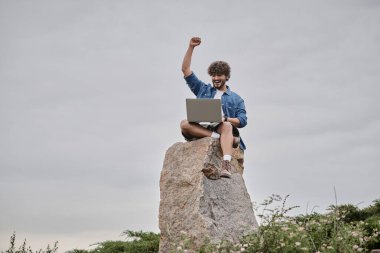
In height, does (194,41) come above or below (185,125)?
above

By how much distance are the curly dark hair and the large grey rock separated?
1.17 meters

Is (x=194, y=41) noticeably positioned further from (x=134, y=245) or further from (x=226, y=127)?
(x=134, y=245)

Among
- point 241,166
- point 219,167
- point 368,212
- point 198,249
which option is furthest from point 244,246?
point 368,212

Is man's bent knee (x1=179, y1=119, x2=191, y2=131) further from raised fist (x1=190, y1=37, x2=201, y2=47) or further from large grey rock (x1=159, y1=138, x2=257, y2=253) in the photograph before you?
raised fist (x1=190, y1=37, x2=201, y2=47)

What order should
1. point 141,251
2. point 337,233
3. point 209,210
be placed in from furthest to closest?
point 141,251 → point 209,210 → point 337,233

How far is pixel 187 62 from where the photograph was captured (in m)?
7.82

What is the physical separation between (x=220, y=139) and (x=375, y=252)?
8.85 ft

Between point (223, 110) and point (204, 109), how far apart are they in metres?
0.67

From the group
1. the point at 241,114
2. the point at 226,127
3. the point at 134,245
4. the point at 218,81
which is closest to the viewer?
the point at 226,127

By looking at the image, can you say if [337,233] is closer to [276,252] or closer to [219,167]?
[276,252]

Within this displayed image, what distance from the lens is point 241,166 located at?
800 centimetres

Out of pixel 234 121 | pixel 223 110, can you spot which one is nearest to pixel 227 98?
pixel 223 110

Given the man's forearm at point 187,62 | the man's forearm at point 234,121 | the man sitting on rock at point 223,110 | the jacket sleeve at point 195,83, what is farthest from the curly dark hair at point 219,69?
the man's forearm at point 234,121

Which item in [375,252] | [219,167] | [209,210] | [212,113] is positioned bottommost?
[375,252]
